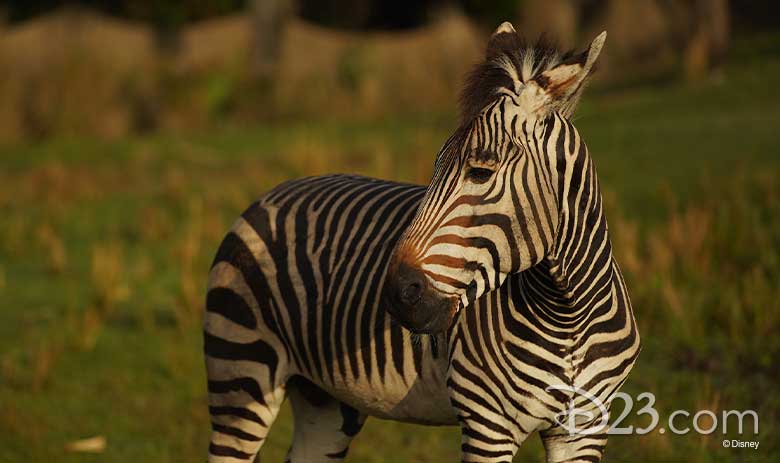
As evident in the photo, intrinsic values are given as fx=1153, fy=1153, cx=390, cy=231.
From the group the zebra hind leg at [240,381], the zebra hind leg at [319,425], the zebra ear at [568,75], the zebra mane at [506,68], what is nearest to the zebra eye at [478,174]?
the zebra mane at [506,68]

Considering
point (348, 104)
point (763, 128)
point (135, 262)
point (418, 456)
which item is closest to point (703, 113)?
point (763, 128)

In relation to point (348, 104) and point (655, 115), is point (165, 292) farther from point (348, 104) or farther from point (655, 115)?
point (348, 104)

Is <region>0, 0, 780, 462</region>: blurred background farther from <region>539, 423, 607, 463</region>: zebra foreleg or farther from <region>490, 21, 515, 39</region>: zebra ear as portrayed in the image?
<region>539, 423, 607, 463</region>: zebra foreleg

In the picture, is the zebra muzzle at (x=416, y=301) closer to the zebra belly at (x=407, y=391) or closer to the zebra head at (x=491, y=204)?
the zebra head at (x=491, y=204)

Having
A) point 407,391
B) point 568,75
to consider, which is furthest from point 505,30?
point 407,391

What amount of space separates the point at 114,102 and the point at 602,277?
15.5 meters

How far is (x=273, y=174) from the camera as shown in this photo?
45.9 feet

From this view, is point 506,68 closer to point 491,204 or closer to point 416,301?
point 491,204

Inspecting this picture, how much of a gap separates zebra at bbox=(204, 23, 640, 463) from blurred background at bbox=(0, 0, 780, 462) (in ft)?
3.21

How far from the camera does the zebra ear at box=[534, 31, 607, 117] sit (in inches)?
140

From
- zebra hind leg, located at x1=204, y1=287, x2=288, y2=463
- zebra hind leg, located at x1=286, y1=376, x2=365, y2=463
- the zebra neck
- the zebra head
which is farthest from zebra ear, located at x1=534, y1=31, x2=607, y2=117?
zebra hind leg, located at x1=286, y1=376, x2=365, y2=463

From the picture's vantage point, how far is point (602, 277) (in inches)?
153

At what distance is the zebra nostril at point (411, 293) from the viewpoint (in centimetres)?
348

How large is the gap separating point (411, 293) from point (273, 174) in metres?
10.7
